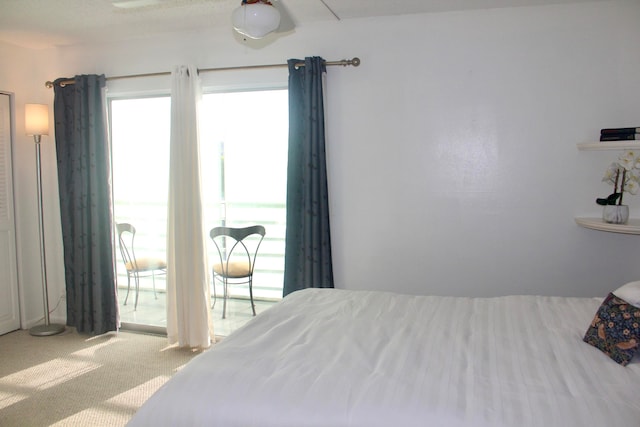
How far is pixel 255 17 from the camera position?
6.68ft

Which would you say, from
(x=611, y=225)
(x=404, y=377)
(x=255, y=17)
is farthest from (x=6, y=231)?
(x=611, y=225)

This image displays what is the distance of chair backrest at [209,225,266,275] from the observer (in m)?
3.80

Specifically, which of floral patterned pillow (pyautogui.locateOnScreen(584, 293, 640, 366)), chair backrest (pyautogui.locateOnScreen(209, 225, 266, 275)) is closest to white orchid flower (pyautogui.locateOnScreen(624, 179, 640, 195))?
floral patterned pillow (pyautogui.locateOnScreen(584, 293, 640, 366))

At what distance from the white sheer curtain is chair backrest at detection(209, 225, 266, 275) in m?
0.24

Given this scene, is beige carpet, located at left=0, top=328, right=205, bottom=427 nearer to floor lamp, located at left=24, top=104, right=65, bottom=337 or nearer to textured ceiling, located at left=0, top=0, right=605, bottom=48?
floor lamp, located at left=24, top=104, right=65, bottom=337

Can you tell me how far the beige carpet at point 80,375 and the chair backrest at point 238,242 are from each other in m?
0.86

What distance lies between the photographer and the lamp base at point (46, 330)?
3.96 meters

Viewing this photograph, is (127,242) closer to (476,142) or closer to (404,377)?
(476,142)

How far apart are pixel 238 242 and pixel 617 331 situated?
2812 mm

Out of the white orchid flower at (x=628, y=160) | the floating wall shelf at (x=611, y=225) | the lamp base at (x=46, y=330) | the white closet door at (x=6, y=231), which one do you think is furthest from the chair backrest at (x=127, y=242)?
the white orchid flower at (x=628, y=160)

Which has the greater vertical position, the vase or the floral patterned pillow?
the vase

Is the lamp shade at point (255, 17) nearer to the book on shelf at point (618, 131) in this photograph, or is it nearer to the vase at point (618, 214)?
the book on shelf at point (618, 131)

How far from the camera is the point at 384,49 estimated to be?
331 centimetres

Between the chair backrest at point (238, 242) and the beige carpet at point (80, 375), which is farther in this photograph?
the chair backrest at point (238, 242)
